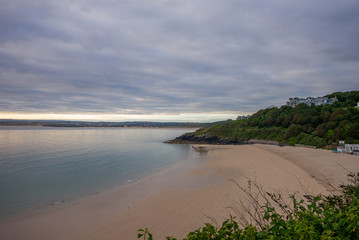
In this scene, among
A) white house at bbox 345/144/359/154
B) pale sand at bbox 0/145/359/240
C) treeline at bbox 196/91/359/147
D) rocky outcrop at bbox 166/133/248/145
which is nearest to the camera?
pale sand at bbox 0/145/359/240

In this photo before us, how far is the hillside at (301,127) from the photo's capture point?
32.2 meters

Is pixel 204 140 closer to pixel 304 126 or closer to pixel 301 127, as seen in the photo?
pixel 301 127

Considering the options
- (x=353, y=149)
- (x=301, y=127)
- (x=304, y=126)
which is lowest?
(x=353, y=149)

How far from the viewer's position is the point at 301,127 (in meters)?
40.1

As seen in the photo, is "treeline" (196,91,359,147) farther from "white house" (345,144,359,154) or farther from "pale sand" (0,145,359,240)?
"pale sand" (0,145,359,240)

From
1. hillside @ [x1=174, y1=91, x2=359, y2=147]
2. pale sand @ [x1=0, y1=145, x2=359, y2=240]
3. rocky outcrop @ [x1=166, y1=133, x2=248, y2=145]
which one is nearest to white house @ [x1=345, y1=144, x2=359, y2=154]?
hillside @ [x1=174, y1=91, x2=359, y2=147]

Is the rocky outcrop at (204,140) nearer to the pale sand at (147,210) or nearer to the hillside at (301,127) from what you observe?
the hillside at (301,127)

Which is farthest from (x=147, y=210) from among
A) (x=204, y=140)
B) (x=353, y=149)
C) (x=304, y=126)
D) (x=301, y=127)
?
(x=204, y=140)

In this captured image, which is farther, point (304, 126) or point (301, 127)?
point (301, 127)

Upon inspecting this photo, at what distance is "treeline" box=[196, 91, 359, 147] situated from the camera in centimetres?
3203

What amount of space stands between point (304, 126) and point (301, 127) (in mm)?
543

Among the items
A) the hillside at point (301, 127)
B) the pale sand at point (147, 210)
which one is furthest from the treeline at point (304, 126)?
the pale sand at point (147, 210)

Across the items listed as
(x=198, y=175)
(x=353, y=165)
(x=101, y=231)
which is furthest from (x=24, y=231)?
(x=353, y=165)

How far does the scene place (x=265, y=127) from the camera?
5075 cm
